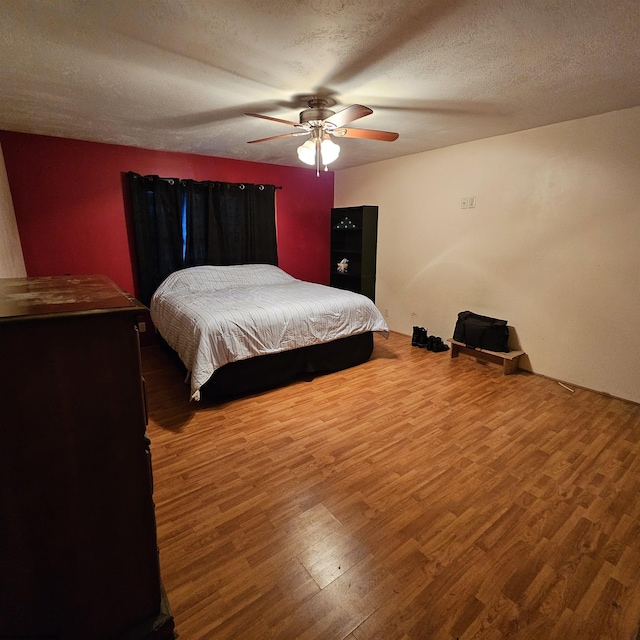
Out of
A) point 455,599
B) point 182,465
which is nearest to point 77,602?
point 182,465

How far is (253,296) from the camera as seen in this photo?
3375 millimetres

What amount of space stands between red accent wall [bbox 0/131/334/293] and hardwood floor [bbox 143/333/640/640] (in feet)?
6.27

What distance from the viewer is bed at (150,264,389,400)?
8.48 feet

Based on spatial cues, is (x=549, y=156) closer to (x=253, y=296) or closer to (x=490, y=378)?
(x=490, y=378)

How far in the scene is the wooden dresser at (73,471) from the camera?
0.82 meters

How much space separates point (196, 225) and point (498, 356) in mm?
3653

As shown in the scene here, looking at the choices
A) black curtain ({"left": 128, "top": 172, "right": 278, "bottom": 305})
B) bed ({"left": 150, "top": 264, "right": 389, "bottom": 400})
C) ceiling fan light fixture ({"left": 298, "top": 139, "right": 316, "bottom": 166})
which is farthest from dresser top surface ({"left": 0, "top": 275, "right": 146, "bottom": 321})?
black curtain ({"left": 128, "top": 172, "right": 278, "bottom": 305})

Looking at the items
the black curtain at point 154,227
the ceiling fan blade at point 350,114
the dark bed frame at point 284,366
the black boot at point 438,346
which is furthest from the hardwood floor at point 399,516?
the ceiling fan blade at point 350,114

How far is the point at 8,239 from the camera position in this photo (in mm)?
2771

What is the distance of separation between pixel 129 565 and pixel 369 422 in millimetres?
1725

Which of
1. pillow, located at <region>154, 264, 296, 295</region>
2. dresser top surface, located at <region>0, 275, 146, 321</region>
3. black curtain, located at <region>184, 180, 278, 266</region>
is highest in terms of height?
black curtain, located at <region>184, 180, 278, 266</region>

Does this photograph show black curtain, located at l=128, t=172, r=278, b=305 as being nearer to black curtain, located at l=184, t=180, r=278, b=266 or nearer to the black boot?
black curtain, located at l=184, t=180, r=278, b=266

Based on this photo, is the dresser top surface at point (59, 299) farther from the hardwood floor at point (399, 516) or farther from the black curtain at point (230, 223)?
the black curtain at point (230, 223)

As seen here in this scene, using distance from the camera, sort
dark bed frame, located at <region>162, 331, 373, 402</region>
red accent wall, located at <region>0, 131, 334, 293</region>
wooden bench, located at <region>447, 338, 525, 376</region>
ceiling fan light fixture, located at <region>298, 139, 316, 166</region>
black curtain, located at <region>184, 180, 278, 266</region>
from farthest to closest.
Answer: black curtain, located at <region>184, 180, 278, 266</region> < wooden bench, located at <region>447, 338, 525, 376</region> < red accent wall, located at <region>0, 131, 334, 293</region> < dark bed frame, located at <region>162, 331, 373, 402</region> < ceiling fan light fixture, located at <region>298, 139, 316, 166</region>
